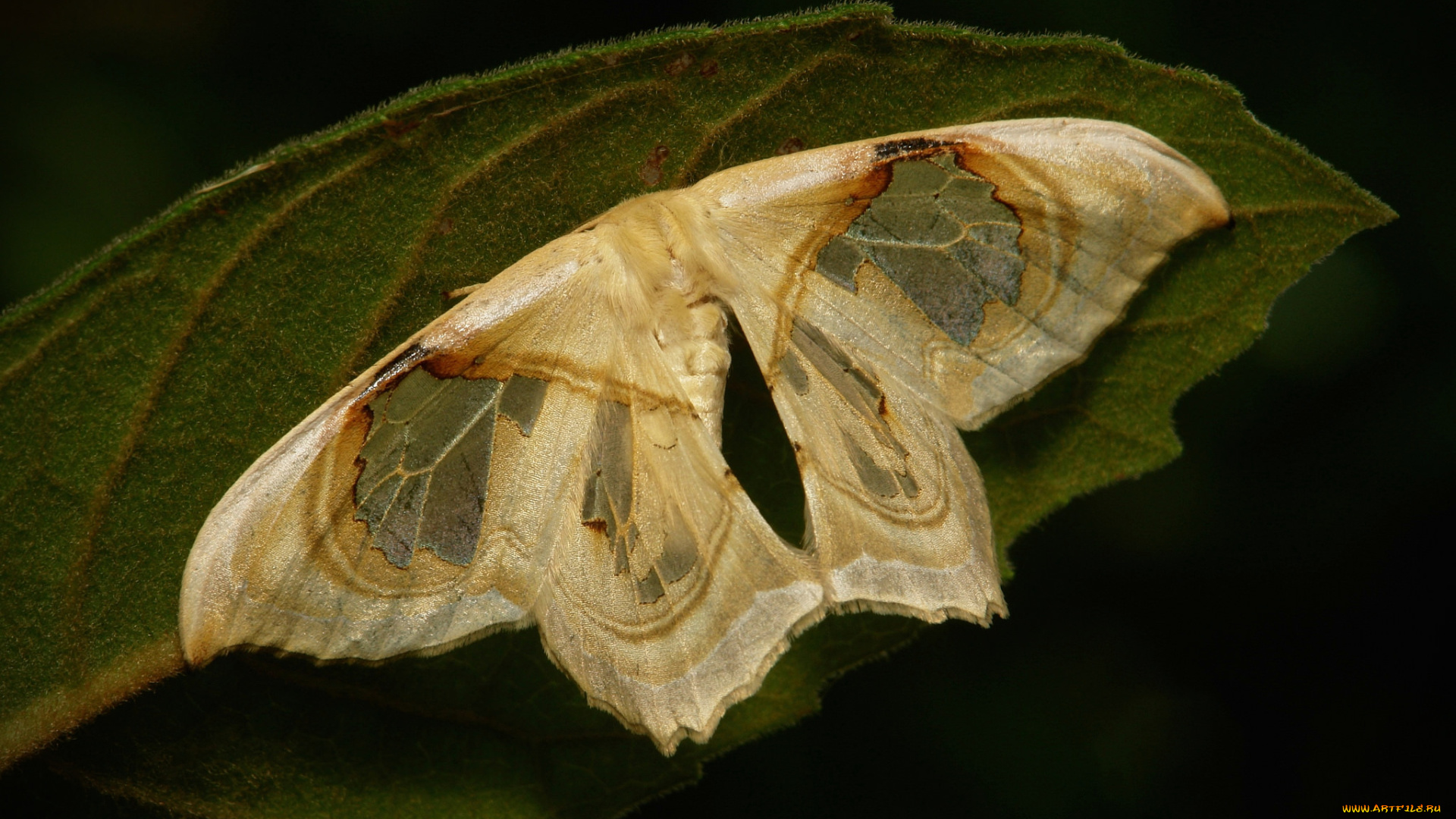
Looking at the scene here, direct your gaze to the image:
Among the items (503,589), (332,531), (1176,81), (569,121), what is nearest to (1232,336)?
(1176,81)

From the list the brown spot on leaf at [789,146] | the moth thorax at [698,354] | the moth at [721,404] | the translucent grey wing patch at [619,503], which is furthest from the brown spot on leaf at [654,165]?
the translucent grey wing patch at [619,503]

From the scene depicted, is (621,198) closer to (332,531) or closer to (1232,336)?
(332,531)

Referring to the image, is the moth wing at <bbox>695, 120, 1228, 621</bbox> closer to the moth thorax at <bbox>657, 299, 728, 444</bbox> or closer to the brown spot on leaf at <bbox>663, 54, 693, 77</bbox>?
the moth thorax at <bbox>657, 299, 728, 444</bbox>

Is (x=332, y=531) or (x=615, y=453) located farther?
(x=615, y=453)

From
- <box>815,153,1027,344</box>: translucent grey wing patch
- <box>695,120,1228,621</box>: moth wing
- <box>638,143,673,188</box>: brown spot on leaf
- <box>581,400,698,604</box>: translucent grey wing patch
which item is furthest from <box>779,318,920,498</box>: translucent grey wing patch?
<box>638,143,673,188</box>: brown spot on leaf

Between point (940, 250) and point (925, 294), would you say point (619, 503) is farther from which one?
point (940, 250)

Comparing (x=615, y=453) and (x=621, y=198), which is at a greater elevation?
(x=621, y=198)
